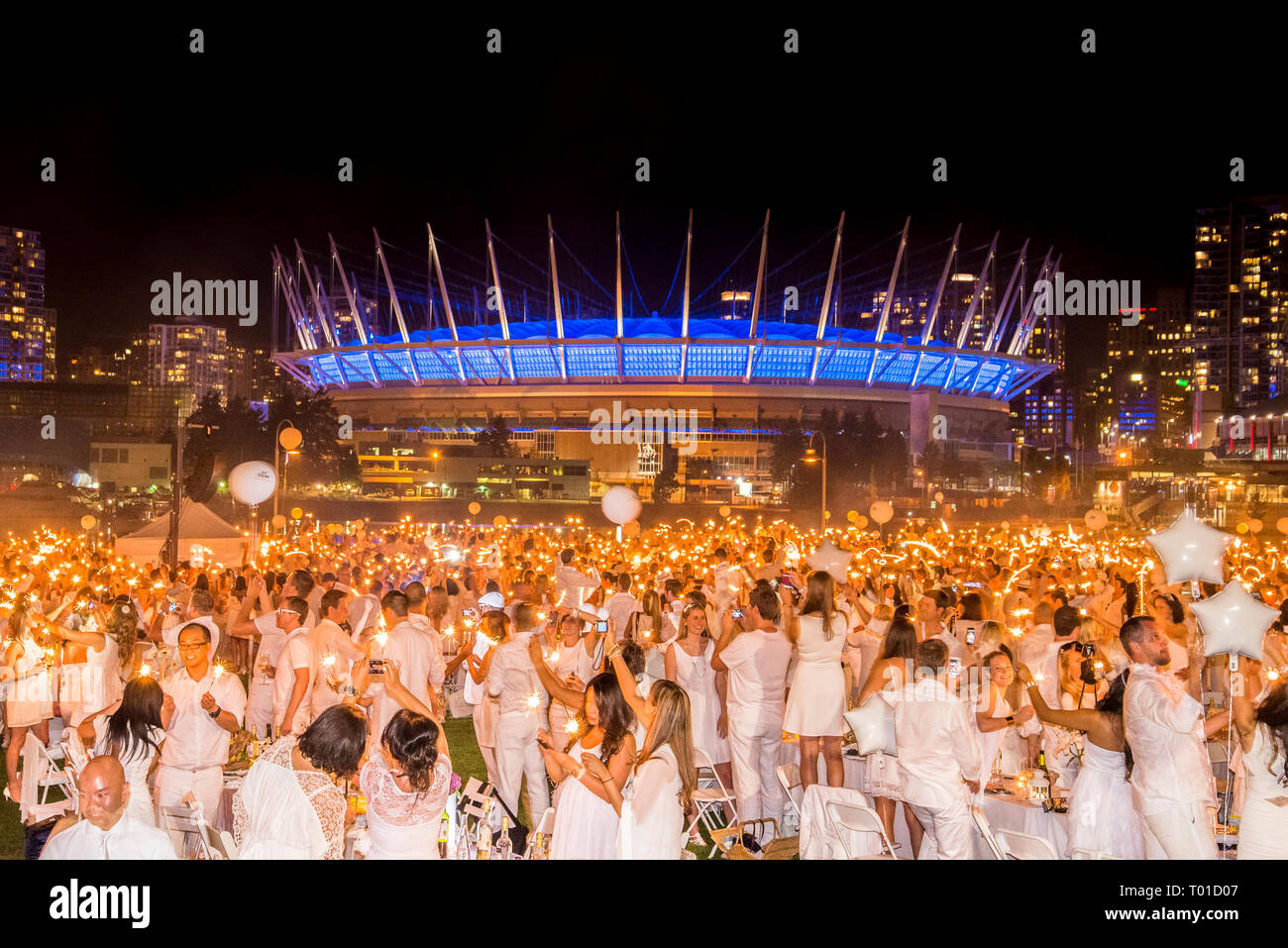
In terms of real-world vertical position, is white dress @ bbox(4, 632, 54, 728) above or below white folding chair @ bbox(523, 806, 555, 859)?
above

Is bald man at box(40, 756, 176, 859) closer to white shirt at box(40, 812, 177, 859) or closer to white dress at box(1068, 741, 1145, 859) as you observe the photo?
white shirt at box(40, 812, 177, 859)

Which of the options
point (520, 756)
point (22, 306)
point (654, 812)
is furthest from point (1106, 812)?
point (22, 306)

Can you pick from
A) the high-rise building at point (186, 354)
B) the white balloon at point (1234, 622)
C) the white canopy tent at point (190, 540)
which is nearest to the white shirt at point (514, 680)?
the white balloon at point (1234, 622)

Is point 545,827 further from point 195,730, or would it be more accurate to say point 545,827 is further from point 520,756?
point 195,730

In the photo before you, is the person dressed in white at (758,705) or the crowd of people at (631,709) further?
the person dressed in white at (758,705)

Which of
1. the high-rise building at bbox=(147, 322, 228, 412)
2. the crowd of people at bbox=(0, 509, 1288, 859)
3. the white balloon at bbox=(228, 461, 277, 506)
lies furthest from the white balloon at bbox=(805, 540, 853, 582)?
the high-rise building at bbox=(147, 322, 228, 412)

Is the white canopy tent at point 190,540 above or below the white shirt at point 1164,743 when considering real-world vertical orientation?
above

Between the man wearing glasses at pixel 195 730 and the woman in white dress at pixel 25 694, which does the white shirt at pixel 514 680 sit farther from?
the woman in white dress at pixel 25 694

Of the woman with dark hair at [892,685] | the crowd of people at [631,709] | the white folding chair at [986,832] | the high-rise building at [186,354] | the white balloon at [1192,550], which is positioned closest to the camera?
the crowd of people at [631,709]
